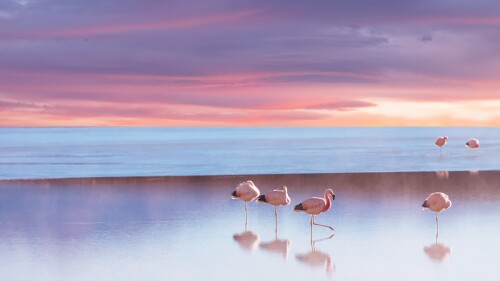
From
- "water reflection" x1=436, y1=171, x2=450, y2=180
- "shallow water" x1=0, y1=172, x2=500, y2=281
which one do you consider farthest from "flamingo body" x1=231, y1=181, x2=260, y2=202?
"water reflection" x1=436, y1=171, x2=450, y2=180

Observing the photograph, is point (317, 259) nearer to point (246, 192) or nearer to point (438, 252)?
point (438, 252)

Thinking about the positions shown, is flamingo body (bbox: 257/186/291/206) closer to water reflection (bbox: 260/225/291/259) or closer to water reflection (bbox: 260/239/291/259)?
water reflection (bbox: 260/225/291/259)

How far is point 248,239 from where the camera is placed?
10.5 m

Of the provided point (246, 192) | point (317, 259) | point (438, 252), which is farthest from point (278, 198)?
point (438, 252)

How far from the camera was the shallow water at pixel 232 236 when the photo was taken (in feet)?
27.8

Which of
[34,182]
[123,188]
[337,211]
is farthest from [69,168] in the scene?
Result: [337,211]

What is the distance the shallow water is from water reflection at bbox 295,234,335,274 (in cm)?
1

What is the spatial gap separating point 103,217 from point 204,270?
4.55 m

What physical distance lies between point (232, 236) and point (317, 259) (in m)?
1.88

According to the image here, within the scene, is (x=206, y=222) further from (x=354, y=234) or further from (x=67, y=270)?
(x=67, y=270)

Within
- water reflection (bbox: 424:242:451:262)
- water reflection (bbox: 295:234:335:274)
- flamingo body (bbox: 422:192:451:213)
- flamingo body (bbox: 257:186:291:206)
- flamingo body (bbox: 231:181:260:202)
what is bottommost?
water reflection (bbox: 295:234:335:274)

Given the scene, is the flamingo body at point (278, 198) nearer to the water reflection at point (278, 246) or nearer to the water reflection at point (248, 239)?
the water reflection at point (248, 239)

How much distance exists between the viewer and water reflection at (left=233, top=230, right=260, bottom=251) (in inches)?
391

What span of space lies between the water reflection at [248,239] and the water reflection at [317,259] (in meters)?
0.79
